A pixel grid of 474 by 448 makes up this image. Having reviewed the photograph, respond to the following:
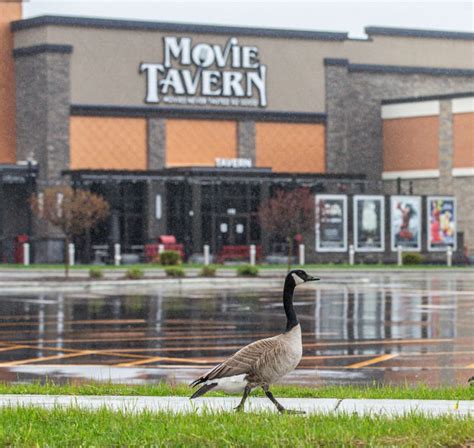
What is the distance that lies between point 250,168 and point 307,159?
24.9 ft

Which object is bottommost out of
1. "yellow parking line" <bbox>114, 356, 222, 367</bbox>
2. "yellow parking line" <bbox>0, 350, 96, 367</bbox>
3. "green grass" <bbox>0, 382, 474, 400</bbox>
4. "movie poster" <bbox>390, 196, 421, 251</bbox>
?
"yellow parking line" <bbox>0, 350, 96, 367</bbox>

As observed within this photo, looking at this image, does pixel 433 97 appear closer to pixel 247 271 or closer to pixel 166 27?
pixel 166 27

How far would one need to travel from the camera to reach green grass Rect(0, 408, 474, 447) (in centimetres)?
916

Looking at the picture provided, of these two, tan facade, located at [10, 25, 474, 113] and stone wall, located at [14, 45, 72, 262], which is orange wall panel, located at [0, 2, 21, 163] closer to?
tan facade, located at [10, 25, 474, 113]

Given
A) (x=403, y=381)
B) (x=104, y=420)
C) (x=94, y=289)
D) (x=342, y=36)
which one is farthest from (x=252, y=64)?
(x=104, y=420)

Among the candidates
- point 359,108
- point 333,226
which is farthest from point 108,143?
point 359,108

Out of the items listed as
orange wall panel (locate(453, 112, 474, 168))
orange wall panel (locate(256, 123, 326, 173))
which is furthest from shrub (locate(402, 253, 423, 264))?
orange wall panel (locate(256, 123, 326, 173))

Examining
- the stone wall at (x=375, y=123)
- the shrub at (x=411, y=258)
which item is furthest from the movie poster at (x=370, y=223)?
the stone wall at (x=375, y=123)

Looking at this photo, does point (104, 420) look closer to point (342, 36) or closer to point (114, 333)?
point (114, 333)

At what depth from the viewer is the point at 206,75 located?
70.8 meters

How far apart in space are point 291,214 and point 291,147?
16.3 meters

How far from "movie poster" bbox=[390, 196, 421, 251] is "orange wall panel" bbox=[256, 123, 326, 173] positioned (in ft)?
28.1

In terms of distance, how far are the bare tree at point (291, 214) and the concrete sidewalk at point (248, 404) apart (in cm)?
4492

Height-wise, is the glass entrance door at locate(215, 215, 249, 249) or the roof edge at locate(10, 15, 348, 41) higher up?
the roof edge at locate(10, 15, 348, 41)
